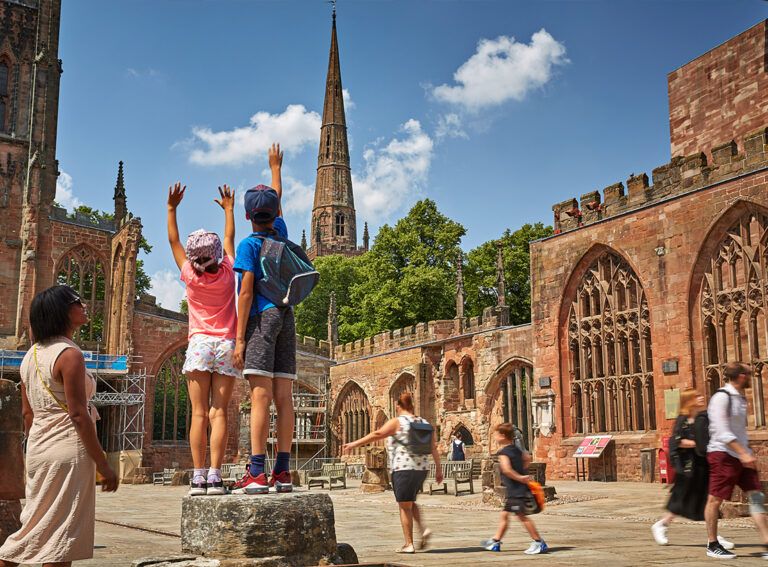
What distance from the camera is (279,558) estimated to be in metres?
4.82

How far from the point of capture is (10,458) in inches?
255

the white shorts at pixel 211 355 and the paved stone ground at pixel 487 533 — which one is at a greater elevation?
the white shorts at pixel 211 355

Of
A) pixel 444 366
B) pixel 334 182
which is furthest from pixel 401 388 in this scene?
pixel 334 182

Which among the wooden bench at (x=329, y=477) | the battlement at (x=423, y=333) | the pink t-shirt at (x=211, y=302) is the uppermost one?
the battlement at (x=423, y=333)

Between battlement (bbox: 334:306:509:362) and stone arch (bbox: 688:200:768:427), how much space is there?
28.3ft

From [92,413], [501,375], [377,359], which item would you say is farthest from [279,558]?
[377,359]

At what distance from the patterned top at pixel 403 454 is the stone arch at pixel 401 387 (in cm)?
2071

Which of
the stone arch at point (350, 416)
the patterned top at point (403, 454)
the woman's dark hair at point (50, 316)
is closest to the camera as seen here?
the woman's dark hair at point (50, 316)

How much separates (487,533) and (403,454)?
2.11m

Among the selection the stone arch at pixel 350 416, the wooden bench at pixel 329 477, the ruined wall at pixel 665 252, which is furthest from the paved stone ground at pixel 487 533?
the stone arch at pixel 350 416

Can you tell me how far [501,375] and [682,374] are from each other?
24.8 ft

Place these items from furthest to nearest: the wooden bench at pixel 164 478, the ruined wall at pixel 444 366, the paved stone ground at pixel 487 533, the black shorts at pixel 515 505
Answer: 1. the wooden bench at pixel 164 478
2. the ruined wall at pixel 444 366
3. the black shorts at pixel 515 505
4. the paved stone ground at pixel 487 533

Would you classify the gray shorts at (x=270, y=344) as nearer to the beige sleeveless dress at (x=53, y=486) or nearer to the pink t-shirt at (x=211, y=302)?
the pink t-shirt at (x=211, y=302)

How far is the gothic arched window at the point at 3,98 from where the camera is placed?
35188 millimetres
